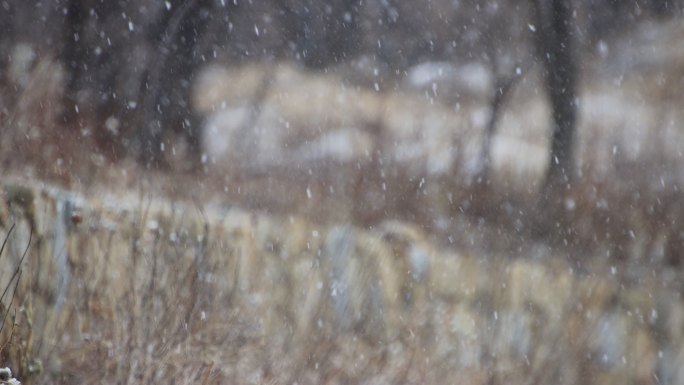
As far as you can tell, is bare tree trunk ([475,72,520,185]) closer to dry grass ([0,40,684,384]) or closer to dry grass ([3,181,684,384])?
dry grass ([0,40,684,384])

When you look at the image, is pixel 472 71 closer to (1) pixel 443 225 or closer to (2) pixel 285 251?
(1) pixel 443 225

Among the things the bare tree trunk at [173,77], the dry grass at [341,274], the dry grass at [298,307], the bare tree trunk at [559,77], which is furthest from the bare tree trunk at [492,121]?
the bare tree trunk at [173,77]

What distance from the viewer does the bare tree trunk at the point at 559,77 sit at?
7.06 meters

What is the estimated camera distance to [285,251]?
628 centimetres

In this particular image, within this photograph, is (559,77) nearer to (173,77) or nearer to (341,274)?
Answer: (341,274)

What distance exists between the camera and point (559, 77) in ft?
23.5

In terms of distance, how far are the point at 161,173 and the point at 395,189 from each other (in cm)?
161

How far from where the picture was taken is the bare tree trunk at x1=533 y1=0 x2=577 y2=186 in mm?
7062

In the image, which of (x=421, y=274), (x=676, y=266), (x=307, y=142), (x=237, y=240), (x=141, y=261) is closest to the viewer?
(x=141, y=261)

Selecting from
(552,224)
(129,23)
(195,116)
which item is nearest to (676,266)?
(552,224)

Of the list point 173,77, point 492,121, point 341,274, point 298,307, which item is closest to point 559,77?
point 492,121

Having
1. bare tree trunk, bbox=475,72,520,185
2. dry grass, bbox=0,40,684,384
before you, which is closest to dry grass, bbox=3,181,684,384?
dry grass, bbox=0,40,684,384

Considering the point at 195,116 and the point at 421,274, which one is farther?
the point at 195,116

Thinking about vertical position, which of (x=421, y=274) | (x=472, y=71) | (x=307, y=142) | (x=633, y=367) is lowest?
(x=633, y=367)
